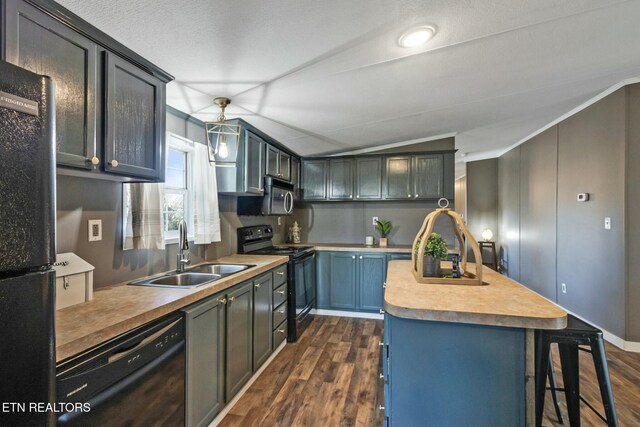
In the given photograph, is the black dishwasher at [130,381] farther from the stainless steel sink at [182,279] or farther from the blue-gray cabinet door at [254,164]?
the blue-gray cabinet door at [254,164]

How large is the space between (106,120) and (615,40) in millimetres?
3294

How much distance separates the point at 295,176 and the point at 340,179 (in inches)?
27.3

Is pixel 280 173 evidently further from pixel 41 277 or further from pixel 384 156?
pixel 41 277

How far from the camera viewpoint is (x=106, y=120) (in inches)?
54.7

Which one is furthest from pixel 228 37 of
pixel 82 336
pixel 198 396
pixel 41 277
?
pixel 198 396

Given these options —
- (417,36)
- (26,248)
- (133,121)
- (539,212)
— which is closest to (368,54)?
(417,36)

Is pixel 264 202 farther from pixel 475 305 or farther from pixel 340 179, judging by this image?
pixel 475 305

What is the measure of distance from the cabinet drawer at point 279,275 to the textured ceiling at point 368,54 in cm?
145

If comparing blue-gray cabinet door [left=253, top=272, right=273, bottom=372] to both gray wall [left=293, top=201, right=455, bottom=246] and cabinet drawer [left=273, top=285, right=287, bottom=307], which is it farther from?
gray wall [left=293, top=201, right=455, bottom=246]

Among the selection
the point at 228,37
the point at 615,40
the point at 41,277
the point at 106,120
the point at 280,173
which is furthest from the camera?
the point at 280,173

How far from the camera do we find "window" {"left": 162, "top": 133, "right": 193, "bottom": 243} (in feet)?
7.88

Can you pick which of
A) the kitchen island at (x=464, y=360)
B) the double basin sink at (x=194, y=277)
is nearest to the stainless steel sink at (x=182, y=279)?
the double basin sink at (x=194, y=277)

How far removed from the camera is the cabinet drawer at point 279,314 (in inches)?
109

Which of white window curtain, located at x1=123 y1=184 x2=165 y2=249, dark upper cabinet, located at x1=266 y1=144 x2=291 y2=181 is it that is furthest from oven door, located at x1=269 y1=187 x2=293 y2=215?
white window curtain, located at x1=123 y1=184 x2=165 y2=249
